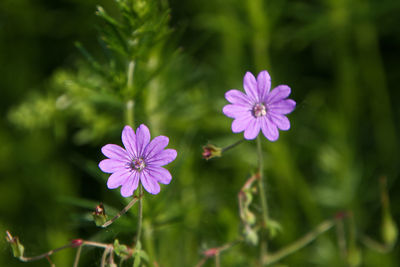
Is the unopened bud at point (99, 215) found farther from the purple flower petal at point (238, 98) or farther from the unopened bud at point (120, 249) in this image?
the purple flower petal at point (238, 98)

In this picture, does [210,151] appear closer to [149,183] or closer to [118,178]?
[149,183]

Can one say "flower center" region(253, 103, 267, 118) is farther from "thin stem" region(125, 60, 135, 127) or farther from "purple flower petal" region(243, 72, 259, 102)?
"thin stem" region(125, 60, 135, 127)

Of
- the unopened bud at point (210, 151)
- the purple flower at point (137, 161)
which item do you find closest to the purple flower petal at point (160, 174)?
the purple flower at point (137, 161)

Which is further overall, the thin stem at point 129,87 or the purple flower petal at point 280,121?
the thin stem at point 129,87

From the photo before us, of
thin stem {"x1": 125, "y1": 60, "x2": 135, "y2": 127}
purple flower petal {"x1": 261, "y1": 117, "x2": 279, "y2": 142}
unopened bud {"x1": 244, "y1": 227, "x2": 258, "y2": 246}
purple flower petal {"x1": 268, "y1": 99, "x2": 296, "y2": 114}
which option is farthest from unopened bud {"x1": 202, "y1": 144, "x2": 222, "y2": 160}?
thin stem {"x1": 125, "y1": 60, "x2": 135, "y2": 127}

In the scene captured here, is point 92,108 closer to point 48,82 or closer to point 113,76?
point 48,82

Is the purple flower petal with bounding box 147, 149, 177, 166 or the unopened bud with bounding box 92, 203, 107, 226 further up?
the purple flower petal with bounding box 147, 149, 177, 166
